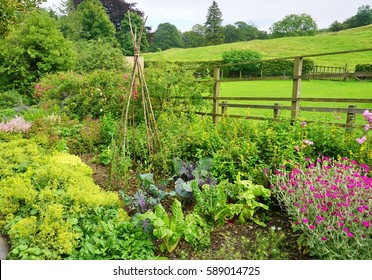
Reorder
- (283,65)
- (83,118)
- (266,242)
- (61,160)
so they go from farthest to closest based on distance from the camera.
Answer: (283,65) → (83,118) → (61,160) → (266,242)

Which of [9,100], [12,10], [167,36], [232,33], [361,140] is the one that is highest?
[232,33]

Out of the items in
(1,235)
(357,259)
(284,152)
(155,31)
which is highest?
(155,31)

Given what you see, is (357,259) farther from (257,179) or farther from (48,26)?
(48,26)

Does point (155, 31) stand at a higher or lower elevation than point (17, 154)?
higher

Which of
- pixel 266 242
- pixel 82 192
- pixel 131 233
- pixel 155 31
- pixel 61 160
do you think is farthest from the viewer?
pixel 155 31

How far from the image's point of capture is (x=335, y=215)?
2369 millimetres

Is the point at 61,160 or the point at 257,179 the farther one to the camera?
the point at 61,160

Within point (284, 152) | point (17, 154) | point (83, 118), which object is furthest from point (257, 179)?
point (83, 118)

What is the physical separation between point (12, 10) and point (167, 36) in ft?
71.9

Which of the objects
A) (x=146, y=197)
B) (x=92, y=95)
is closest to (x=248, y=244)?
(x=146, y=197)

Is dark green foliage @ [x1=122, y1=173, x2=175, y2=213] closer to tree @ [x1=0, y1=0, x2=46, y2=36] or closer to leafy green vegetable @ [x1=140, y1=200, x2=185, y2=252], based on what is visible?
leafy green vegetable @ [x1=140, y1=200, x2=185, y2=252]

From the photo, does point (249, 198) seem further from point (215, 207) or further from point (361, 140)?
point (361, 140)

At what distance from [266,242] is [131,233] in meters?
1.11

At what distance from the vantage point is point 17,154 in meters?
4.28
